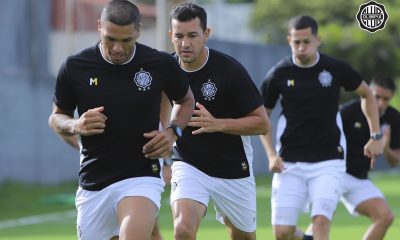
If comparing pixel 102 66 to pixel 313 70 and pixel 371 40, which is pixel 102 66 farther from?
pixel 371 40

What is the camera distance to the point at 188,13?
10.7 metres

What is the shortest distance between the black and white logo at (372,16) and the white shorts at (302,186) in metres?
1.66

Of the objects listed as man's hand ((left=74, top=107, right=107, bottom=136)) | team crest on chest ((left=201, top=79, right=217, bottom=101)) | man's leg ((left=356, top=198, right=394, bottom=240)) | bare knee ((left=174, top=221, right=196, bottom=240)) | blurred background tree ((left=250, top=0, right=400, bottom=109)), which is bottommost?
blurred background tree ((left=250, top=0, right=400, bottom=109))

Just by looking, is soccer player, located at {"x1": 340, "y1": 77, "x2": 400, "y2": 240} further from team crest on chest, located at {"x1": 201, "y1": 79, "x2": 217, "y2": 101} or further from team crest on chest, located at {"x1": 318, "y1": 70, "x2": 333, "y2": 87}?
team crest on chest, located at {"x1": 201, "y1": 79, "x2": 217, "y2": 101}

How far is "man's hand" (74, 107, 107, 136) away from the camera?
352 inches

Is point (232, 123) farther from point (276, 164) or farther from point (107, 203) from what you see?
point (276, 164)

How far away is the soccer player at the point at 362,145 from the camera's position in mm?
13994

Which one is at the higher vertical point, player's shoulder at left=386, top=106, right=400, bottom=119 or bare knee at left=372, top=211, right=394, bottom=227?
player's shoulder at left=386, top=106, right=400, bottom=119

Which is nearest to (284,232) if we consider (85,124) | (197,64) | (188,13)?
(197,64)

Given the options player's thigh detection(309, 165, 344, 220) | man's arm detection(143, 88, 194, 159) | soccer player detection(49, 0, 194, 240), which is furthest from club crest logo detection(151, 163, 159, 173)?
player's thigh detection(309, 165, 344, 220)

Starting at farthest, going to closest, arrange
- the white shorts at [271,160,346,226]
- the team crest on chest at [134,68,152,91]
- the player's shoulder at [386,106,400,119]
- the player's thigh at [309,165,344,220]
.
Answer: the player's shoulder at [386,106,400,119]
the white shorts at [271,160,346,226]
the player's thigh at [309,165,344,220]
the team crest on chest at [134,68,152,91]

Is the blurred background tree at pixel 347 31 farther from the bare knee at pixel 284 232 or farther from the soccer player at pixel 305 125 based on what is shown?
the bare knee at pixel 284 232

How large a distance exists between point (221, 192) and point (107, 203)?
5.86ft

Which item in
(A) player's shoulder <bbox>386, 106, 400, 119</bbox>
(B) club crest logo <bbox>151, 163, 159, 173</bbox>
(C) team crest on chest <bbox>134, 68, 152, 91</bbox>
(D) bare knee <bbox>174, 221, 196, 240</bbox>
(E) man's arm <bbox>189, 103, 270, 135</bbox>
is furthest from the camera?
(A) player's shoulder <bbox>386, 106, 400, 119</bbox>
